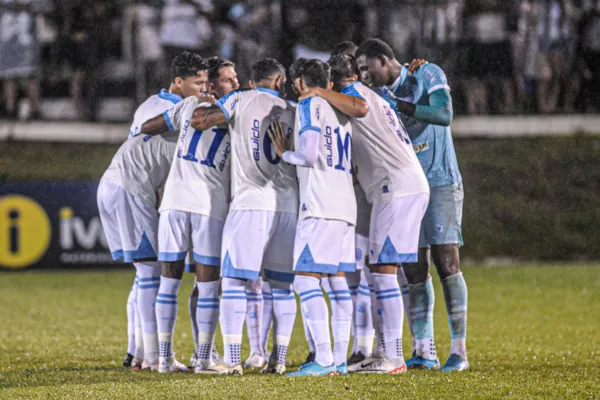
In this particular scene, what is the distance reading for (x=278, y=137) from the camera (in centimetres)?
706

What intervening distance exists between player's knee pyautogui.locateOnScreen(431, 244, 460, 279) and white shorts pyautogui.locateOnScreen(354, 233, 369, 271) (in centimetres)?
51

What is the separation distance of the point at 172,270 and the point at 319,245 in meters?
1.21

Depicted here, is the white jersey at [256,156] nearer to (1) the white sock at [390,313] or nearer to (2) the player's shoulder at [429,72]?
(1) the white sock at [390,313]

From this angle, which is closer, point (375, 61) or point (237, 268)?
point (237, 268)

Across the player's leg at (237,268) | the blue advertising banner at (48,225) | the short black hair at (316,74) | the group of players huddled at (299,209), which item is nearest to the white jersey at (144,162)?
the group of players huddled at (299,209)

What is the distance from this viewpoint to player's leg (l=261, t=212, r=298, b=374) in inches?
283

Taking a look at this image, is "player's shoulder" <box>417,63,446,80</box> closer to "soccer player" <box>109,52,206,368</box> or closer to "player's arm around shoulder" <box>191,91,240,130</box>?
"player's arm around shoulder" <box>191,91,240,130</box>

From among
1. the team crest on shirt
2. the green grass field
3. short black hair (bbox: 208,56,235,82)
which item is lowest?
the green grass field

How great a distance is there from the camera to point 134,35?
18703 millimetres

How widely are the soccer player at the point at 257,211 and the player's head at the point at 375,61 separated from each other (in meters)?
0.59

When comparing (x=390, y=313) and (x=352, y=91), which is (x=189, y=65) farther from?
(x=390, y=313)

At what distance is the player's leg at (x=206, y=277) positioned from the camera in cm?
717

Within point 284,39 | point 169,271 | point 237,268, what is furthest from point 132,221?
point 284,39

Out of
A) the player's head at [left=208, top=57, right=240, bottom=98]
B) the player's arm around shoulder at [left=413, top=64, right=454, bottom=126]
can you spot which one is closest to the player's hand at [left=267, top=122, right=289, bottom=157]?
the player's head at [left=208, top=57, right=240, bottom=98]
